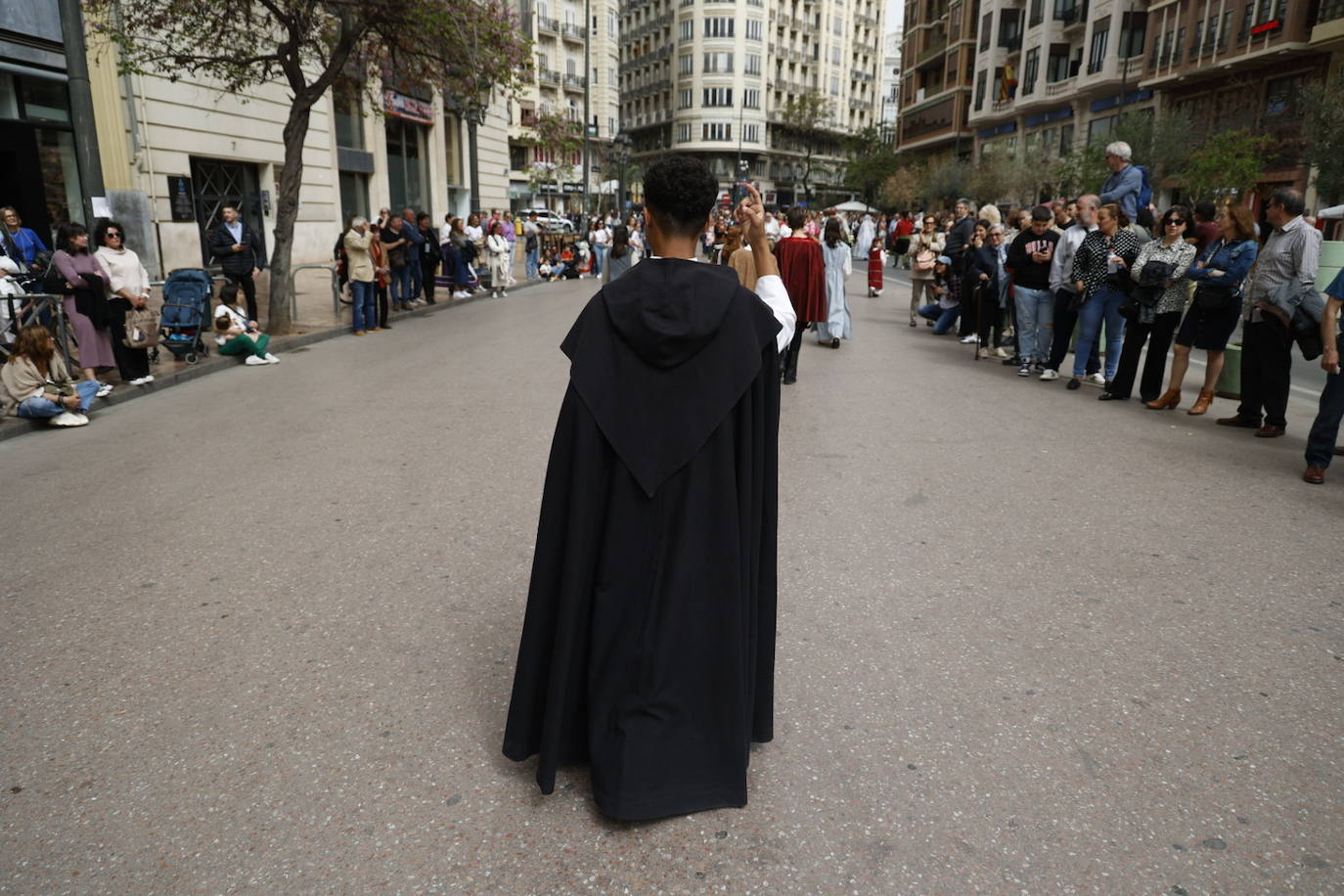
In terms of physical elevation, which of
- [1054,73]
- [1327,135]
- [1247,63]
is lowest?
[1327,135]

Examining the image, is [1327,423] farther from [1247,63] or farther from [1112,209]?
[1247,63]

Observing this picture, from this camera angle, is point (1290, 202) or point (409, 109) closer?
point (1290, 202)

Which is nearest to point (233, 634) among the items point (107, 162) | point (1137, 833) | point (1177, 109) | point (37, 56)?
point (1137, 833)

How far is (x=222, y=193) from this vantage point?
21844 mm

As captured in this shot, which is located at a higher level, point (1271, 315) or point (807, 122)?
point (807, 122)

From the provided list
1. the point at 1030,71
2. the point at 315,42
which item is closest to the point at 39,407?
the point at 315,42

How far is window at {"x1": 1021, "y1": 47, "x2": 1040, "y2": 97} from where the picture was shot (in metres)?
47.6

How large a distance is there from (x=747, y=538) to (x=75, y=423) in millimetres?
7588

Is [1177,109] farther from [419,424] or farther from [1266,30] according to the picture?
[419,424]

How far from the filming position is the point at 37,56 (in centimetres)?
1576

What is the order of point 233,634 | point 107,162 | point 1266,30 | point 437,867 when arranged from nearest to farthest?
point 437,867
point 233,634
point 107,162
point 1266,30

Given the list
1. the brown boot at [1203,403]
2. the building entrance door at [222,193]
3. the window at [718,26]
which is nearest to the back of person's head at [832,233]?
the brown boot at [1203,403]

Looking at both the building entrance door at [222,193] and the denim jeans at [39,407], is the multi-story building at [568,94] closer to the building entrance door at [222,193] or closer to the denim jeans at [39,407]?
the building entrance door at [222,193]

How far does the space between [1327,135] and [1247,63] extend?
9.53 m
